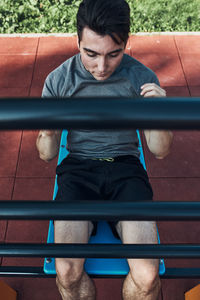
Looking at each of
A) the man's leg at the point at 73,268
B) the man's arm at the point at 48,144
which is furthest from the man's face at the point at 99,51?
the man's leg at the point at 73,268

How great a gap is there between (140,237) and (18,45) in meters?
3.29

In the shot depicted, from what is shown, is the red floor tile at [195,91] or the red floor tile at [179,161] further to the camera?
the red floor tile at [195,91]

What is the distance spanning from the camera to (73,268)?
1.34m

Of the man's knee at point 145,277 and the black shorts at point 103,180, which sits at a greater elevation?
the black shorts at point 103,180

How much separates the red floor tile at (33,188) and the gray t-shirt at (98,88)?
0.93 m

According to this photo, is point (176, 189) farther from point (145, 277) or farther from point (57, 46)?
point (57, 46)

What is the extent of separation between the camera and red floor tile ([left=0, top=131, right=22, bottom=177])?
2.72 meters

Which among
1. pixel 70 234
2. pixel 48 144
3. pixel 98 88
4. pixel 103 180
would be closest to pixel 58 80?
pixel 98 88

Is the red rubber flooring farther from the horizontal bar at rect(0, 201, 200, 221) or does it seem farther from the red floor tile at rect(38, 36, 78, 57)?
the horizontal bar at rect(0, 201, 200, 221)

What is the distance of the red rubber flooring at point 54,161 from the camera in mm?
2080

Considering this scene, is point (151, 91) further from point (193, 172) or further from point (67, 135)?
point (193, 172)

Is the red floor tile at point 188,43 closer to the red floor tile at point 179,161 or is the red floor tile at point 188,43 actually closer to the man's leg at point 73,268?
the red floor tile at point 179,161

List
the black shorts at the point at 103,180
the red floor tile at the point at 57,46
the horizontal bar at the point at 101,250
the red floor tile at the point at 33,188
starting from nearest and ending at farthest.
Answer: the horizontal bar at the point at 101,250 → the black shorts at the point at 103,180 → the red floor tile at the point at 33,188 → the red floor tile at the point at 57,46

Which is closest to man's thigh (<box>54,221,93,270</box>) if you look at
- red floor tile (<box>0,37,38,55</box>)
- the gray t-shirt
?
the gray t-shirt
